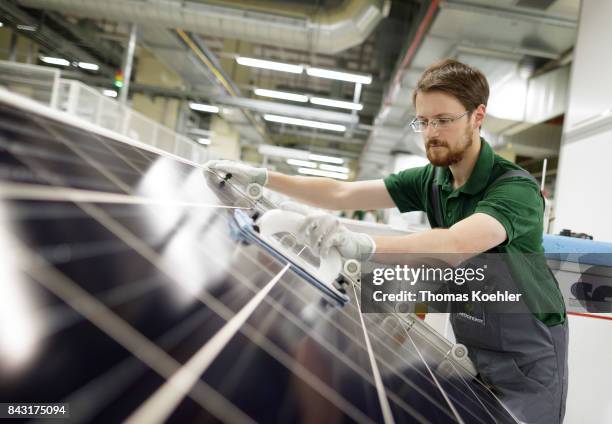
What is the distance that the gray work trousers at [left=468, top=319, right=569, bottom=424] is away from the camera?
1.30 metres

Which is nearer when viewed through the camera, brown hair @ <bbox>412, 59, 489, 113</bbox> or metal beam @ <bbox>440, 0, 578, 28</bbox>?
brown hair @ <bbox>412, 59, 489, 113</bbox>

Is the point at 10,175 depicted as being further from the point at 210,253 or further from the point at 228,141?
the point at 228,141

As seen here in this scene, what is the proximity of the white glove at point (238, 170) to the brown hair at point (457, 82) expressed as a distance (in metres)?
0.68

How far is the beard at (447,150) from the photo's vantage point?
1530 millimetres

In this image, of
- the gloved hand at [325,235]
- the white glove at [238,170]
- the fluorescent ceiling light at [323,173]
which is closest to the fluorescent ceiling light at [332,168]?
the fluorescent ceiling light at [323,173]

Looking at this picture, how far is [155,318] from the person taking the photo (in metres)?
0.50

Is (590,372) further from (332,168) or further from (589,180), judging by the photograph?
(332,168)

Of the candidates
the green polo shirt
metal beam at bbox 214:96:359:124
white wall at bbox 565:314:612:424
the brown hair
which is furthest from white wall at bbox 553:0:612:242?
metal beam at bbox 214:96:359:124

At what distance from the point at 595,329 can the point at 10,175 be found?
2.64m

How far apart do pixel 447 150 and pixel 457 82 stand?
0.75 ft

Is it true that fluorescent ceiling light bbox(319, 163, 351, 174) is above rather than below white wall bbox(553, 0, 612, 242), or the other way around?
above

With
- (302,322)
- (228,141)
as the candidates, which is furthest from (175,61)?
(302,322)

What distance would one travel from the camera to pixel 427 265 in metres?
1.24

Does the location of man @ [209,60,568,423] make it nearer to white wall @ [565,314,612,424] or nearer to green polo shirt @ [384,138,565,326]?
green polo shirt @ [384,138,565,326]
